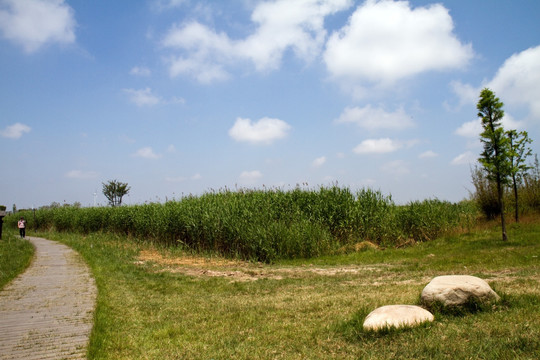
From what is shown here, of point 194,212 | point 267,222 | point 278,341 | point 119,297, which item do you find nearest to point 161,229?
point 194,212

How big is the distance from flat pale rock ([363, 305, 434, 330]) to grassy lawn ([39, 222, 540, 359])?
113mm

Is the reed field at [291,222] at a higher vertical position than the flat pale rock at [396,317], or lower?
higher

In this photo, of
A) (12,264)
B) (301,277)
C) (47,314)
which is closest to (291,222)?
(301,277)

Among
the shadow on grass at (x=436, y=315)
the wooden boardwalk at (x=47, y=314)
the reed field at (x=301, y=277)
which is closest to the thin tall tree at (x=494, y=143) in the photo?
the reed field at (x=301, y=277)

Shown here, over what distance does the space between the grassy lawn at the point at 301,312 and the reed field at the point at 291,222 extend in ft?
9.56

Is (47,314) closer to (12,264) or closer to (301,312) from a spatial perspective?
(301,312)

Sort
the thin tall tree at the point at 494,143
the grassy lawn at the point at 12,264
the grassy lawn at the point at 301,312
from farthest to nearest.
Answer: the thin tall tree at the point at 494,143 → the grassy lawn at the point at 12,264 → the grassy lawn at the point at 301,312

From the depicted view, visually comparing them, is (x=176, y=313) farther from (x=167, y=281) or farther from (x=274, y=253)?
(x=274, y=253)

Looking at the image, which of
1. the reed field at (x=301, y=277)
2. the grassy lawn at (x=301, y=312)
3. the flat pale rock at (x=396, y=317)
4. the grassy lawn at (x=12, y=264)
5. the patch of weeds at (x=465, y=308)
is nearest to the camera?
the grassy lawn at (x=301, y=312)

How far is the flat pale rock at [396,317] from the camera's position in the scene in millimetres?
5129

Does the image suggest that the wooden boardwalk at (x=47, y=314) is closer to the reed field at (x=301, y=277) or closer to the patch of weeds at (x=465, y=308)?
the reed field at (x=301, y=277)

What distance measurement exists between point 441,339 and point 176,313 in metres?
4.32

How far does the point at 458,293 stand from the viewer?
5.66m

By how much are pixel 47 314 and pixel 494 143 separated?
1565cm
